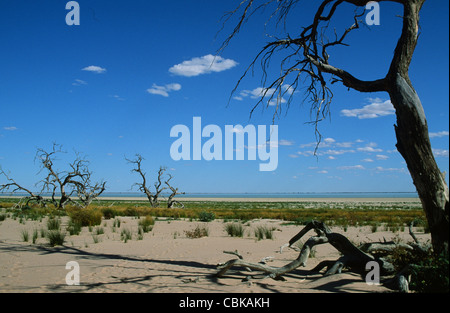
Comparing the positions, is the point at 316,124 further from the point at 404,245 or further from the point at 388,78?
the point at 404,245

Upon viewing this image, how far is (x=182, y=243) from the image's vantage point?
14.0m

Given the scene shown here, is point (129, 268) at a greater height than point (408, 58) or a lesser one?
lesser

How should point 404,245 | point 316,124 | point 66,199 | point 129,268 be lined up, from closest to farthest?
point 404,245 < point 316,124 < point 129,268 < point 66,199

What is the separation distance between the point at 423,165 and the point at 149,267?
694cm

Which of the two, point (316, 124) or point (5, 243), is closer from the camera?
point (316, 124)

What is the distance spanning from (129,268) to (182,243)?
501cm

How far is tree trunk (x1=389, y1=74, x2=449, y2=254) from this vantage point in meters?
5.93

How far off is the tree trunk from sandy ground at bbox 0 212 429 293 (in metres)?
1.55

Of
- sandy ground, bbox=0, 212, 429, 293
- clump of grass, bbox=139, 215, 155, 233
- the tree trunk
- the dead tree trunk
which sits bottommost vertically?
clump of grass, bbox=139, 215, 155, 233

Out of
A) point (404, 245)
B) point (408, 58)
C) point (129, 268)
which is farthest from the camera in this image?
point (129, 268)

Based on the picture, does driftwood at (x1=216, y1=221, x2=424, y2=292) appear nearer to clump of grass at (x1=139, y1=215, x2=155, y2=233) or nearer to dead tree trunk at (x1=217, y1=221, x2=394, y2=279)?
dead tree trunk at (x1=217, y1=221, x2=394, y2=279)

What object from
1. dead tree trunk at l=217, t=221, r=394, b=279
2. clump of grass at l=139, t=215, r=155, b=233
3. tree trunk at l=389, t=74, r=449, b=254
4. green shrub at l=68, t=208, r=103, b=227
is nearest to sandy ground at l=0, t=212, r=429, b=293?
dead tree trunk at l=217, t=221, r=394, b=279

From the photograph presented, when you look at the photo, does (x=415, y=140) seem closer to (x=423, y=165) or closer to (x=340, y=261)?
(x=423, y=165)
